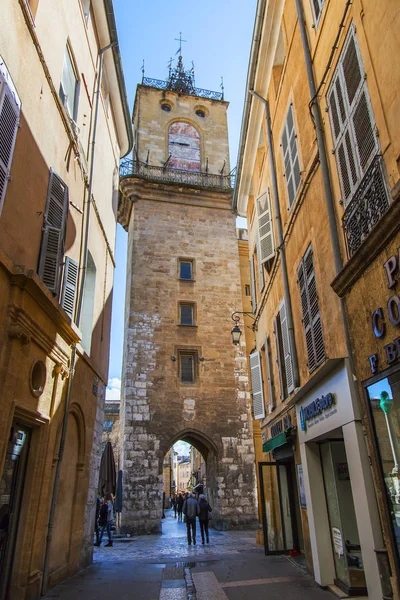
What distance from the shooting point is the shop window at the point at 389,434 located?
4.10m

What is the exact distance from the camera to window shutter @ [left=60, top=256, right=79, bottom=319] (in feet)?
25.3

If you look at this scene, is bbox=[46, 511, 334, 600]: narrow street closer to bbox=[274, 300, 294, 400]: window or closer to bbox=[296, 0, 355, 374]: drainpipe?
bbox=[274, 300, 294, 400]: window

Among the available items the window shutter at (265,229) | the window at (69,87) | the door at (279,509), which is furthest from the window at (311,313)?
the window at (69,87)

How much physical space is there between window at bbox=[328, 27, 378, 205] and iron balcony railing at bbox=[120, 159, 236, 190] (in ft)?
56.5

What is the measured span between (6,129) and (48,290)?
2188 mm

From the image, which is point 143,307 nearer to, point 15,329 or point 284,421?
point 284,421

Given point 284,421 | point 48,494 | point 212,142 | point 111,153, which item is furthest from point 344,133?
point 212,142

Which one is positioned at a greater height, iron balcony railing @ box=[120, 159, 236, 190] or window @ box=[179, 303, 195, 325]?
iron balcony railing @ box=[120, 159, 236, 190]

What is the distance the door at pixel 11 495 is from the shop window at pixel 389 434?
440cm

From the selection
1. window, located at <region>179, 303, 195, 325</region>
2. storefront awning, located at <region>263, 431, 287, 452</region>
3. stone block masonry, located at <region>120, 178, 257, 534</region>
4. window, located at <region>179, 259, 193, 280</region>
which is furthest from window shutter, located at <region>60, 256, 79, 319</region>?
window, located at <region>179, 259, 193, 280</region>

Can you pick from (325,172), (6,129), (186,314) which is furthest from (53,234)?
(186,314)

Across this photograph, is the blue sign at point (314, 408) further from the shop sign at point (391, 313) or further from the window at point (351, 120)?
the window at point (351, 120)

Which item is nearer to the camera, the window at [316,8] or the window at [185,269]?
the window at [316,8]

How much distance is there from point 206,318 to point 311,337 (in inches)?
511
